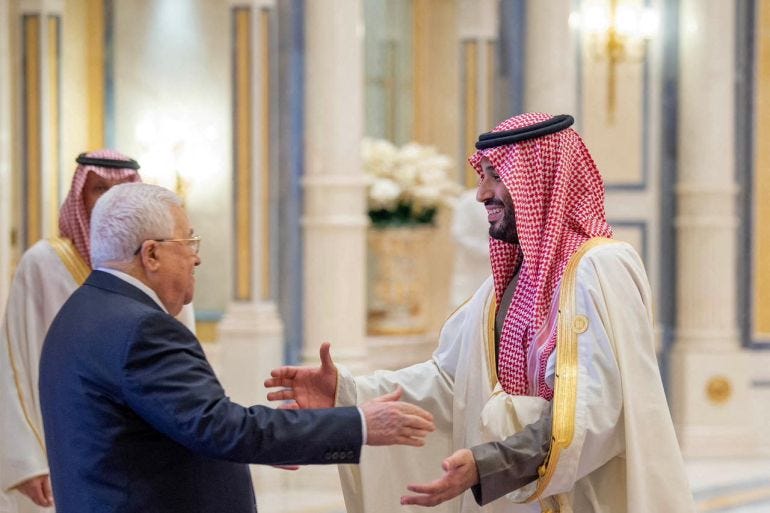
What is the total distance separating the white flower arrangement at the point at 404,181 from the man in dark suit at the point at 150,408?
214 inches

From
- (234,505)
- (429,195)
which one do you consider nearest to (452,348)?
(234,505)

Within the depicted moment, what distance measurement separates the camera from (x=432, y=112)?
9.66 m

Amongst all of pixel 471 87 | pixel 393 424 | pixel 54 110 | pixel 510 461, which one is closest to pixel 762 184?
pixel 471 87

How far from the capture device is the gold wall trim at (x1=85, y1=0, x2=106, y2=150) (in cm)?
840

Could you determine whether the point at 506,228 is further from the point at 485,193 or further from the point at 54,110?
the point at 54,110

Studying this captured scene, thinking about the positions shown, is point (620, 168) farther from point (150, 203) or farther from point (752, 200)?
point (150, 203)

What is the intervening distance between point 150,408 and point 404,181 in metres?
5.78

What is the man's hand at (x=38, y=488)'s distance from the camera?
4.02 m

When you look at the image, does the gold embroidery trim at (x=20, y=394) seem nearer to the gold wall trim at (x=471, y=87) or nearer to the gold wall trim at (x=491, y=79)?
the gold wall trim at (x=471, y=87)

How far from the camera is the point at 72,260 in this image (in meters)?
4.23

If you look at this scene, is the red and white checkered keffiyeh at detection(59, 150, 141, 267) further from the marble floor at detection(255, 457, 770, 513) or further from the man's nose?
the marble floor at detection(255, 457, 770, 513)

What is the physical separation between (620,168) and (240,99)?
2.54 m

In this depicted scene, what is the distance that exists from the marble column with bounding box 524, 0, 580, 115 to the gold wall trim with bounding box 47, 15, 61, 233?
287cm

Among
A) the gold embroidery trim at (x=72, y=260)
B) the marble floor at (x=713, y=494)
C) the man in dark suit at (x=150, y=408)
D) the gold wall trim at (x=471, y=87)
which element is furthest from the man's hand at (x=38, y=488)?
the gold wall trim at (x=471, y=87)
